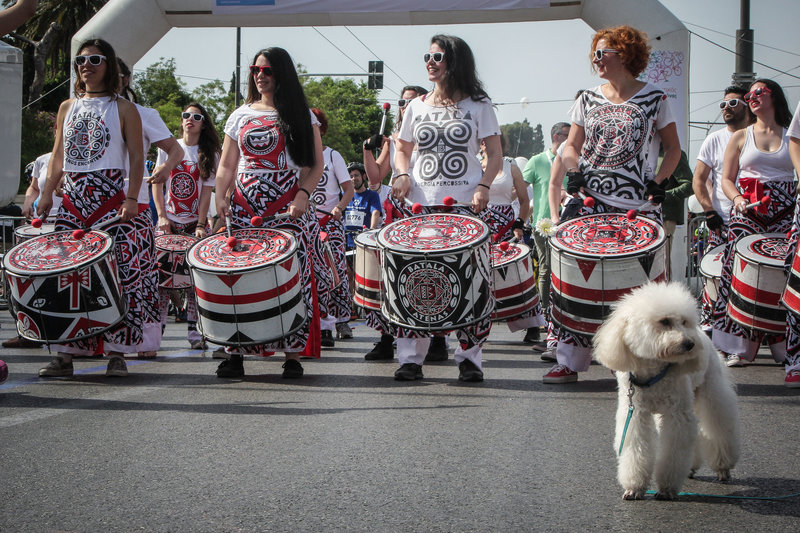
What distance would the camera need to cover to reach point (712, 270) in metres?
8.94

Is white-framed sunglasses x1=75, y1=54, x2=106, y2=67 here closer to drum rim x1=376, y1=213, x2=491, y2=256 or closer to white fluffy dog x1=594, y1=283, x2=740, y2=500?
drum rim x1=376, y1=213, x2=491, y2=256

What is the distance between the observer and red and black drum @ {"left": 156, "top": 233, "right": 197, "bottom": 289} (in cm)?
982

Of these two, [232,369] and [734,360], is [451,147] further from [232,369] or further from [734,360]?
[734,360]

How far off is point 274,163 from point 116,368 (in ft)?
5.93

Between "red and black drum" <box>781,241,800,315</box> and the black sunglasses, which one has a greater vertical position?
the black sunglasses

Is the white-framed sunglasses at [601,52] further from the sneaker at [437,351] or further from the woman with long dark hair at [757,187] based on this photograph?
the sneaker at [437,351]

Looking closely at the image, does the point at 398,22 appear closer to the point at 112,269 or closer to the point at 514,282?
the point at 514,282

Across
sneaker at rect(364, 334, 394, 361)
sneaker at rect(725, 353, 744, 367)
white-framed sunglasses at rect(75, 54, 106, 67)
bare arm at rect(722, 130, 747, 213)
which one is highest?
white-framed sunglasses at rect(75, 54, 106, 67)

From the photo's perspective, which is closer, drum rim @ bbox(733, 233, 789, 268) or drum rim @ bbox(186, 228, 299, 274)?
drum rim @ bbox(186, 228, 299, 274)

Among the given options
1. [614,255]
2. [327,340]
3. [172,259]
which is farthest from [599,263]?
[172,259]

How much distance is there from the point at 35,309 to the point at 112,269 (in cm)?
55

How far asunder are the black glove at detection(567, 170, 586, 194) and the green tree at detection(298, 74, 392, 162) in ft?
184

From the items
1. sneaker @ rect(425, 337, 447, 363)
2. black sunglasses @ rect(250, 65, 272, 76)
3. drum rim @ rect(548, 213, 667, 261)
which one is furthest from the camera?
sneaker @ rect(425, 337, 447, 363)

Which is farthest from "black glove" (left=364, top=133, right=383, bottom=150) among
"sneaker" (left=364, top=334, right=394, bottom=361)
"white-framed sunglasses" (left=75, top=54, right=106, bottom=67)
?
"white-framed sunglasses" (left=75, top=54, right=106, bottom=67)
